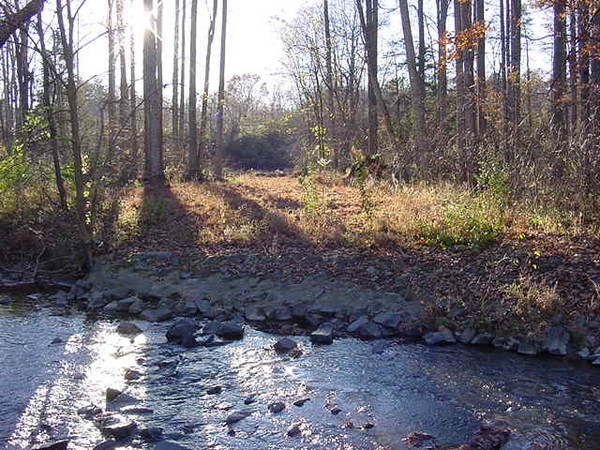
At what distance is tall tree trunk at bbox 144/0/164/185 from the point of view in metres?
16.8

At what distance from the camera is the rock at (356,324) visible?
26.7 ft

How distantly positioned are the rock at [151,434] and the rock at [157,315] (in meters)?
3.91

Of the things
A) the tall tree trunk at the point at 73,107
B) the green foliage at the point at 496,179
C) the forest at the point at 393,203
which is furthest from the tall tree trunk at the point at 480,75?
the tall tree trunk at the point at 73,107

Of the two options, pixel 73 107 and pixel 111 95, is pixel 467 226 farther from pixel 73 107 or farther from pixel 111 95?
pixel 111 95

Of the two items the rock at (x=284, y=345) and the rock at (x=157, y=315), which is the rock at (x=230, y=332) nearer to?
the rock at (x=284, y=345)

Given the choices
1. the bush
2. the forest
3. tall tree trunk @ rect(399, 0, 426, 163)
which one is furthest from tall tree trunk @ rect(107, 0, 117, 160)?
the bush

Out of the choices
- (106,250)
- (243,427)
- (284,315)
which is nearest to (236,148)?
(106,250)

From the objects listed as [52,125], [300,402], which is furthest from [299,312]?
[52,125]

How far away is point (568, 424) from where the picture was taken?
5305 millimetres

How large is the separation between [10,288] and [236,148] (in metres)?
29.8

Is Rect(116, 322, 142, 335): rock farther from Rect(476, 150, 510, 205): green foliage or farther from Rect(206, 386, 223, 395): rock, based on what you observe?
Rect(476, 150, 510, 205): green foliage

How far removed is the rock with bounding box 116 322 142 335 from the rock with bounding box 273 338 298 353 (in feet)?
6.88

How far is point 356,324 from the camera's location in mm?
8219

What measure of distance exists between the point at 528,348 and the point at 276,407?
3.48 meters
